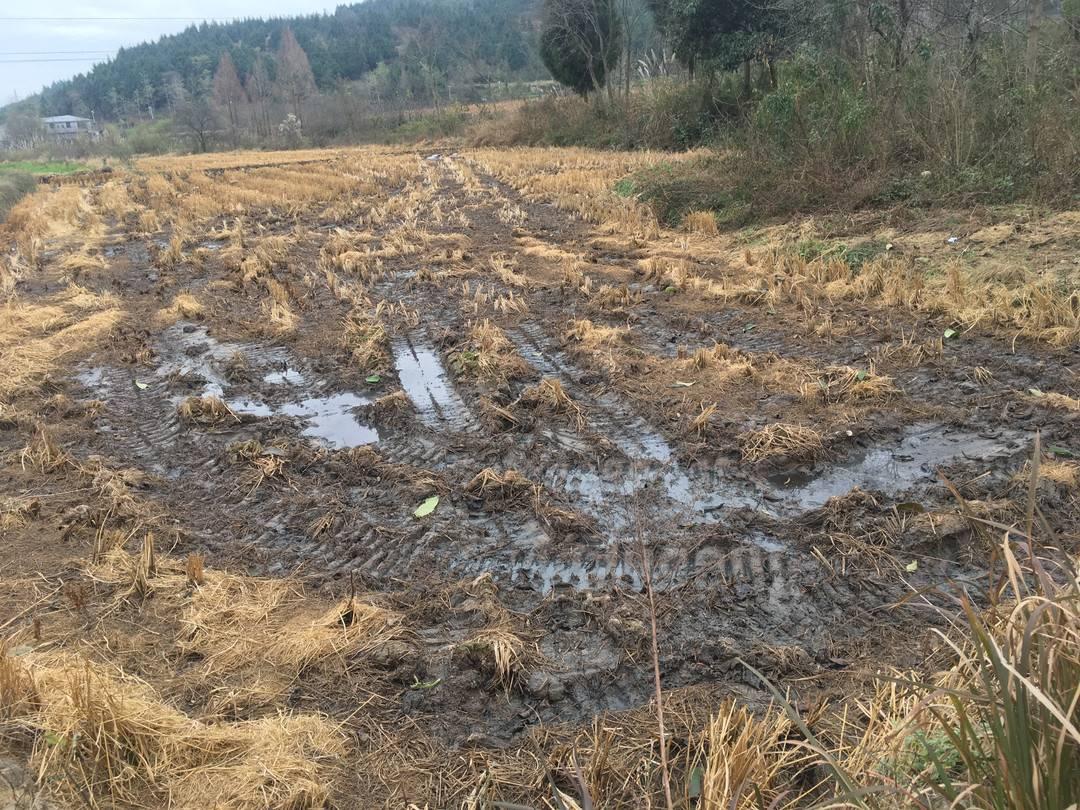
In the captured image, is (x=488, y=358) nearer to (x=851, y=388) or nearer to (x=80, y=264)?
(x=851, y=388)

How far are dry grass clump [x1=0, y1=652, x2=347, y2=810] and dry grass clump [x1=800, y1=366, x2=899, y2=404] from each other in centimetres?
437

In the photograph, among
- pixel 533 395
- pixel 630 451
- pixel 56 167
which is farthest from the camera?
pixel 56 167

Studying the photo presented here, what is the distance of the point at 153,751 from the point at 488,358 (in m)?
4.62

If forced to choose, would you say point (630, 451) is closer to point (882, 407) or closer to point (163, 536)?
point (882, 407)

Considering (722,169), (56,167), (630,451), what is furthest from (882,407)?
(56,167)

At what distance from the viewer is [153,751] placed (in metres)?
2.62

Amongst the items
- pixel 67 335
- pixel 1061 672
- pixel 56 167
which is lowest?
pixel 1061 672

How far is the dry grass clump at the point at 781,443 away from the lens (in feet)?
15.9

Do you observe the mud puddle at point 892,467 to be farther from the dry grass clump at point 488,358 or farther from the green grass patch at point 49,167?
the green grass patch at point 49,167

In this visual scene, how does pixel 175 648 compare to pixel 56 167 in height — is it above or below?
below

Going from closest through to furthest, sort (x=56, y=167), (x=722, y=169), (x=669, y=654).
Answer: (x=669, y=654)
(x=722, y=169)
(x=56, y=167)

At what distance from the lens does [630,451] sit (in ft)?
16.8

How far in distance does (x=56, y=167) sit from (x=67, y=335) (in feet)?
164

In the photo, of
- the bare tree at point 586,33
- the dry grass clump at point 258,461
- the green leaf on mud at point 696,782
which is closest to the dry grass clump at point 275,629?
the dry grass clump at point 258,461
